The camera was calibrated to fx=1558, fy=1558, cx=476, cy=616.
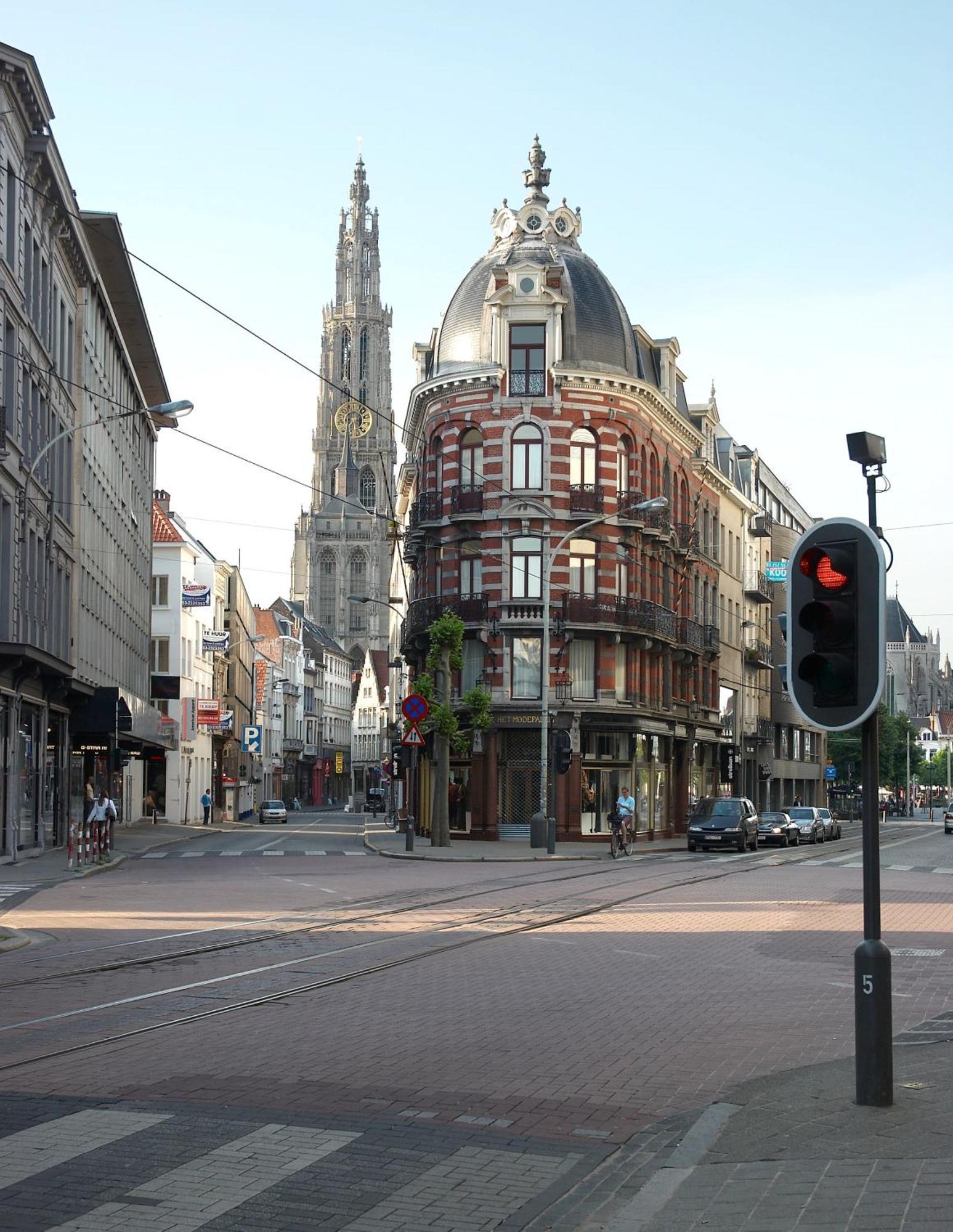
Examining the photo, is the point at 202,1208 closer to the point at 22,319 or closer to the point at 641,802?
the point at 22,319

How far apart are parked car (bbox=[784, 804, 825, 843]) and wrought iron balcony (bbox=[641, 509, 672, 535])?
11.6m

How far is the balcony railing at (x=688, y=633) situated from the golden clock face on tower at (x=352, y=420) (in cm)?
11446

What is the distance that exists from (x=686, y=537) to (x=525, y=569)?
485 inches

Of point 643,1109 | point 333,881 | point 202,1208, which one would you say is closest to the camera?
point 202,1208

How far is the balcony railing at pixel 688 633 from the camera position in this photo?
58.7m

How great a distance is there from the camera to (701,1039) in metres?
11.2

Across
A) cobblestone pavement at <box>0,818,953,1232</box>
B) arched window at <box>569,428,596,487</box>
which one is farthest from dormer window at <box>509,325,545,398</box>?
cobblestone pavement at <box>0,818,953,1232</box>

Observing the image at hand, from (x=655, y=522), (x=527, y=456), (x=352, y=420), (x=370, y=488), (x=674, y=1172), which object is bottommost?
(x=674, y=1172)

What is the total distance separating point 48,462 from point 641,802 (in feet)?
79.9

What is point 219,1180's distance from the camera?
7047 millimetres

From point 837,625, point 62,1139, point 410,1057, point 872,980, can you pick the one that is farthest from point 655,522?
point 62,1139

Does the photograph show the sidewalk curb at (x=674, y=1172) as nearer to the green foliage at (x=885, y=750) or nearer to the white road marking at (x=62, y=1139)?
the white road marking at (x=62, y=1139)

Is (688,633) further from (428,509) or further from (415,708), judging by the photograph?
(415,708)

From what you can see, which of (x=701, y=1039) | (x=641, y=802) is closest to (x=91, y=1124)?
(x=701, y=1039)
